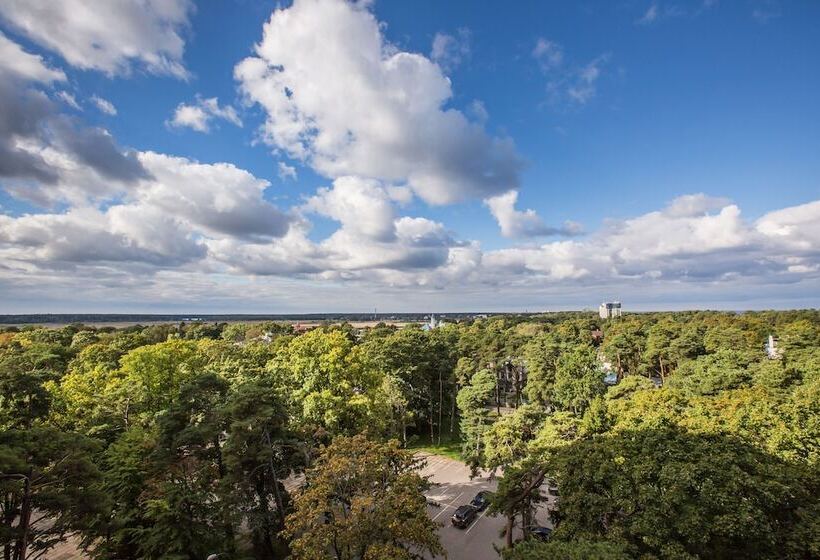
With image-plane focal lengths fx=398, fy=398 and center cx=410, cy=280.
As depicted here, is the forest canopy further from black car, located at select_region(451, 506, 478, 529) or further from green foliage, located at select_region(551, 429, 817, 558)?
black car, located at select_region(451, 506, 478, 529)

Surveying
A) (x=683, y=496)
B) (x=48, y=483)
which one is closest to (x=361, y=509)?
(x=683, y=496)

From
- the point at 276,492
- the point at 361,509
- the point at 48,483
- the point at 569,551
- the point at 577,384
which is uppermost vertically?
the point at 48,483

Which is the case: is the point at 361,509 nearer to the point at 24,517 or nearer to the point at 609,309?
the point at 24,517

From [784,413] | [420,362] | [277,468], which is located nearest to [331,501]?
[277,468]

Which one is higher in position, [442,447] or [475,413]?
[475,413]

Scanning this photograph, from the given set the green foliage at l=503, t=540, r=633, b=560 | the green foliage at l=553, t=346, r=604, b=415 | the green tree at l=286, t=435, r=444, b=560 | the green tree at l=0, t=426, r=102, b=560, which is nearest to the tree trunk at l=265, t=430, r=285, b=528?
the green tree at l=286, t=435, r=444, b=560
